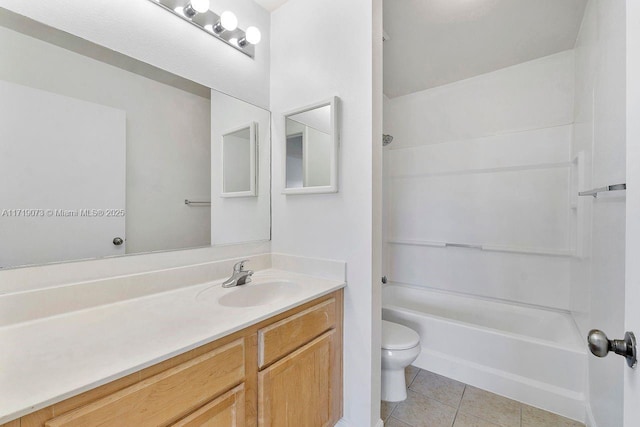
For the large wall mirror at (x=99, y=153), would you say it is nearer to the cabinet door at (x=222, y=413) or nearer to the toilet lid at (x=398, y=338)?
the cabinet door at (x=222, y=413)

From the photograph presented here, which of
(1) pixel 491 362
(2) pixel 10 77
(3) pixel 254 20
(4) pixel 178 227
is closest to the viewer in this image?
(2) pixel 10 77

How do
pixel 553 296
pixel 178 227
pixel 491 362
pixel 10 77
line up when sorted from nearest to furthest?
pixel 10 77 → pixel 178 227 → pixel 491 362 → pixel 553 296

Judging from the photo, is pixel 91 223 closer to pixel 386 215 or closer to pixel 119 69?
pixel 119 69

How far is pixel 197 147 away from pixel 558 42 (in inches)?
103

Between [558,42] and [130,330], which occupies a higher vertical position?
[558,42]

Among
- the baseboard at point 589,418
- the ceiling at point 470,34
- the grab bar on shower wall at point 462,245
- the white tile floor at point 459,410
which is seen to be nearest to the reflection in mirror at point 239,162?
the ceiling at point 470,34

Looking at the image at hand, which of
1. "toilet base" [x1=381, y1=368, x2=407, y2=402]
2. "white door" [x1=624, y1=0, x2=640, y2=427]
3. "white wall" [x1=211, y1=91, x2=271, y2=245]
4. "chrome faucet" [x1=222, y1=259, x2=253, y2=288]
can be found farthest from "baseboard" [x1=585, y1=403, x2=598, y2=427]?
"white wall" [x1=211, y1=91, x2=271, y2=245]

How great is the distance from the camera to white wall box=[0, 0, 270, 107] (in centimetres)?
103

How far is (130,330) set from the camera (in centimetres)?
84

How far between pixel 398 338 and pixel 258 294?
96 cm

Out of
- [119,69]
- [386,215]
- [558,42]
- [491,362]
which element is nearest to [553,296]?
[491,362]

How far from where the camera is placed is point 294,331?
3.68 ft

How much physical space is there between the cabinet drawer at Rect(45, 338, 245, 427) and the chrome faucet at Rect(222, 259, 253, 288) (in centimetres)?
47

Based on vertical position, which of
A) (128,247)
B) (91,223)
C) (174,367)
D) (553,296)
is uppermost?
(91,223)
